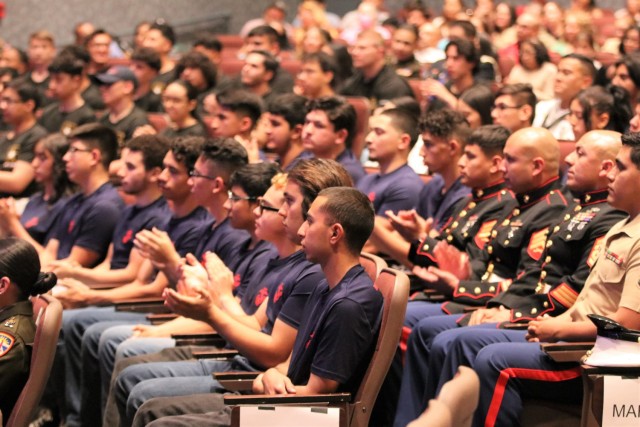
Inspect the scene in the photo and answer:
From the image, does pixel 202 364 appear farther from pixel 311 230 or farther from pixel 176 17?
pixel 176 17

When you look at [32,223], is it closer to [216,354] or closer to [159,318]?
[159,318]

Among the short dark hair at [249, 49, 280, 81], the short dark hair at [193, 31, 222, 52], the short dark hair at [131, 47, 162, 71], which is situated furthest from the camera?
the short dark hair at [193, 31, 222, 52]

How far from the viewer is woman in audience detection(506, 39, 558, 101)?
702 cm

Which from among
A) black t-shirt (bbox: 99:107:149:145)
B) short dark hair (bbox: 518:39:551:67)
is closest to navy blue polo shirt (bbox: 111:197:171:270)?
black t-shirt (bbox: 99:107:149:145)

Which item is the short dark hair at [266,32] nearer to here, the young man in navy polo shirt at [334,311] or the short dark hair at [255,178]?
the short dark hair at [255,178]

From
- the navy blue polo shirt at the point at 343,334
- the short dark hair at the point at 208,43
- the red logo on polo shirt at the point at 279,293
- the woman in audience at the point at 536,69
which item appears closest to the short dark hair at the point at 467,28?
the woman in audience at the point at 536,69

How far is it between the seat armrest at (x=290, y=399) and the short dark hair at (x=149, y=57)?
556 centimetres

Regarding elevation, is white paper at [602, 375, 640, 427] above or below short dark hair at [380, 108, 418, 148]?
above

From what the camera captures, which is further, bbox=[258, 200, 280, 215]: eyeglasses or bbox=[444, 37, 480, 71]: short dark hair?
bbox=[444, 37, 480, 71]: short dark hair

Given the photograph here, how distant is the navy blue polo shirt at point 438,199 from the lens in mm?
4719

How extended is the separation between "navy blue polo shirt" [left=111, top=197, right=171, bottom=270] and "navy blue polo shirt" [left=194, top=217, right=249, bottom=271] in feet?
1.66

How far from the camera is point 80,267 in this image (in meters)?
5.04

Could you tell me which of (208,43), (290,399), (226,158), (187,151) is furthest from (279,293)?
(208,43)

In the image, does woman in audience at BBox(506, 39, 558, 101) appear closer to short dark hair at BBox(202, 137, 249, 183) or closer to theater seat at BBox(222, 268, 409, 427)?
short dark hair at BBox(202, 137, 249, 183)
